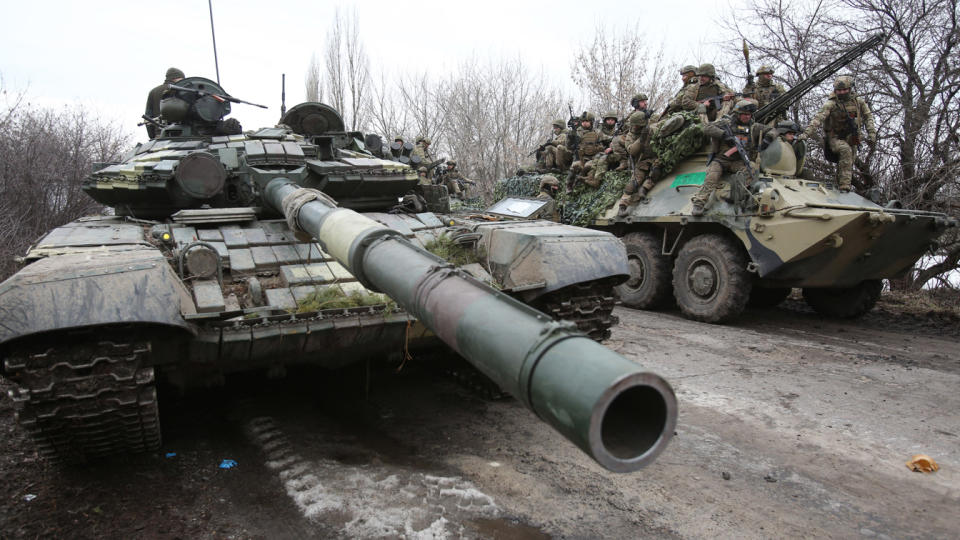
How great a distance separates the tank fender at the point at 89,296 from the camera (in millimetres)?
3078

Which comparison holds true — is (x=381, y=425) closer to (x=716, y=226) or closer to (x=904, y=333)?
(x=716, y=226)

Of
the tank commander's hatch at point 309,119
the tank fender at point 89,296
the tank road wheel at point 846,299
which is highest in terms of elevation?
the tank commander's hatch at point 309,119

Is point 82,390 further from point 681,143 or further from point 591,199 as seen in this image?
point 591,199

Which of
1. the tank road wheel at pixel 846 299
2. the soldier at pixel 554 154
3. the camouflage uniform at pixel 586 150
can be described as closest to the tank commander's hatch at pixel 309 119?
the camouflage uniform at pixel 586 150

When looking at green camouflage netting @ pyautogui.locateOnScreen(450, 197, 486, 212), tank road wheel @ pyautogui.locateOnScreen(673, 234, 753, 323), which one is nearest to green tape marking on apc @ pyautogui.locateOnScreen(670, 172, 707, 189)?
tank road wheel @ pyautogui.locateOnScreen(673, 234, 753, 323)

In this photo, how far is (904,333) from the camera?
885cm

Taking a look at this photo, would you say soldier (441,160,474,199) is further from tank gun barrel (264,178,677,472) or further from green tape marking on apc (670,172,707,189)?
tank gun barrel (264,178,677,472)

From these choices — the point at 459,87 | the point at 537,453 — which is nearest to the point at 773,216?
the point at 537,453

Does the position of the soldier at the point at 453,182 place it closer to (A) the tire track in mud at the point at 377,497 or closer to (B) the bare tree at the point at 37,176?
(B) the bare tree at the point at 37,176

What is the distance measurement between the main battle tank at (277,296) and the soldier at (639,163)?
554 centimetres

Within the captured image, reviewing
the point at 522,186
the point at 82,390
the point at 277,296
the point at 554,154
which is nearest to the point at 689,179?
the point at 554,154

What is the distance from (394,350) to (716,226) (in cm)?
630

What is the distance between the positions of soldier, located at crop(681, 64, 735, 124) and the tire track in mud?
326 inches

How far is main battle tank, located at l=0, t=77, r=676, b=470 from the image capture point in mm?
1927
